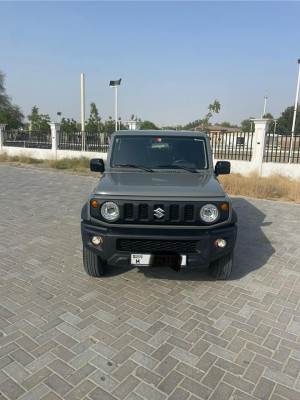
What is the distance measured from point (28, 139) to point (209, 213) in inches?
826

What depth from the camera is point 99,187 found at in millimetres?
3451

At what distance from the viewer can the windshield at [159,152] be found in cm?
427

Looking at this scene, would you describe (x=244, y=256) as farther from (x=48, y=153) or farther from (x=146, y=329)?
(x=48, y=153)

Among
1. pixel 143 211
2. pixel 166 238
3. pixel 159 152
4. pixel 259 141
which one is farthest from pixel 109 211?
pixel 259 141

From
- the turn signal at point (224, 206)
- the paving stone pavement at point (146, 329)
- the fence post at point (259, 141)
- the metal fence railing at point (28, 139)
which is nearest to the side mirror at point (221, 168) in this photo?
the turn signal at point (224, 206)

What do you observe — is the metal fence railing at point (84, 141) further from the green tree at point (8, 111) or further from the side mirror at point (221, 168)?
the green tree at point (8, 111)

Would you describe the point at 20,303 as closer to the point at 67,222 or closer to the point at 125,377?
the point at 125,377

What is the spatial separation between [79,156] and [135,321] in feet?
53.6

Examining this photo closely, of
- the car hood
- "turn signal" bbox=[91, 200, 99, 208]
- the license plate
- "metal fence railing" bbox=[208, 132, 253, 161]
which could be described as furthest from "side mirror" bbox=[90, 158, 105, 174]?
"metal fence railing" bbox=[208, 132, 253, 161]

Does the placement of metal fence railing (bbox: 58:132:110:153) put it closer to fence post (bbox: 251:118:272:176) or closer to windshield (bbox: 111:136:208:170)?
fence post (bbox: 251:118:272:176)

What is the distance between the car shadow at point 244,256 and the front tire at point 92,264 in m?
0.20

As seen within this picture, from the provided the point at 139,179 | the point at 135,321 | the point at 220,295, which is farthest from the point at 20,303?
the point at 220,295

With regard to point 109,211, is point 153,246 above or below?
below

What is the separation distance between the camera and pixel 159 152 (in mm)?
4363
